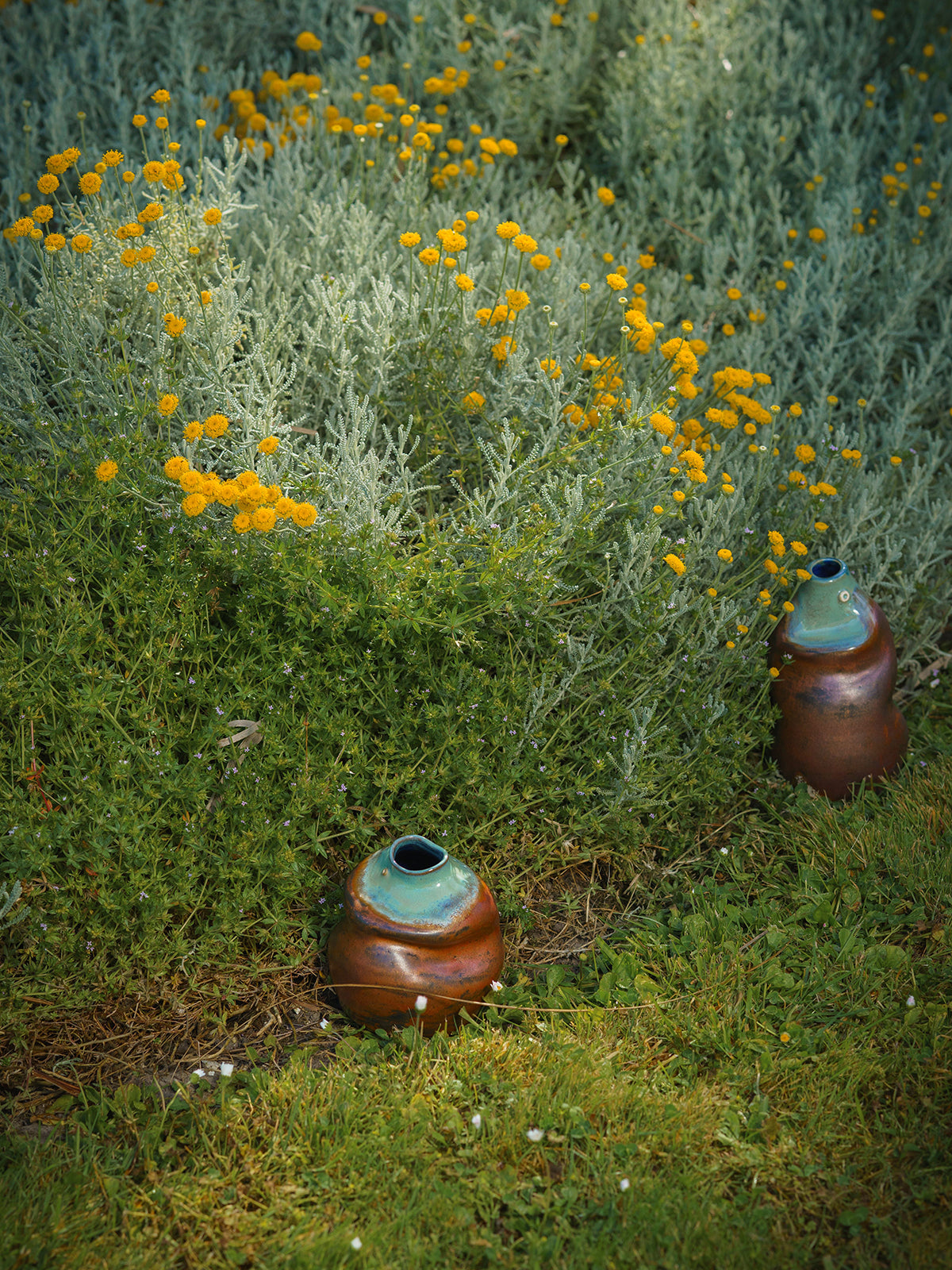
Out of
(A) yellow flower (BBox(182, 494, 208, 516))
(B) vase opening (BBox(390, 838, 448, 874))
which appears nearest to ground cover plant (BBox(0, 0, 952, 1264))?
(A) yellow flower (BBox(182, 494, 208, 516))

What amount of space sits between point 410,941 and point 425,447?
1.48m

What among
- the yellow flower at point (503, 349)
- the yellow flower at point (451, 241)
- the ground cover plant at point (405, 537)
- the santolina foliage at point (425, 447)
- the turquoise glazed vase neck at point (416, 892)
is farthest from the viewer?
the yellow flower at point (503, 349)

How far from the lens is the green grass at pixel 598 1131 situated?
186 centimetres

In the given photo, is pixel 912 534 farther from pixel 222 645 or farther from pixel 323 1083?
pixel 323 1083

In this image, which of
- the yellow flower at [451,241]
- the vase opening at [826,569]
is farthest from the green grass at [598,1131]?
the yellow flower at [451,241]

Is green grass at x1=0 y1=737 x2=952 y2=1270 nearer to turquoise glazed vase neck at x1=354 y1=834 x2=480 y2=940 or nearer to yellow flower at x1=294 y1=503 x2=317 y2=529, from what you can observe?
turquoise glazed vase neck at x1=354 y1=834 x2=480 y2=940

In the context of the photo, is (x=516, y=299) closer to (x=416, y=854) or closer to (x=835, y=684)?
(x=835, y=684)

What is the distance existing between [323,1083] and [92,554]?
4.27ft

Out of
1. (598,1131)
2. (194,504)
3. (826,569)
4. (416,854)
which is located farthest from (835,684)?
(194,504)

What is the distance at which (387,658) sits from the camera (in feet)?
8.49

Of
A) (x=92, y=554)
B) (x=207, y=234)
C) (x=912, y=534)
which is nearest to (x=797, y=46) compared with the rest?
(x=912, y=534)

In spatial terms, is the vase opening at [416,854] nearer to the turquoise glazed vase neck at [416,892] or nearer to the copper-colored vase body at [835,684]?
the turquoise glazed vase neck at [416,892]

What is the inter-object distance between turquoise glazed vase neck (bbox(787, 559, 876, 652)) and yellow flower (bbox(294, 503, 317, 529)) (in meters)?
1.34

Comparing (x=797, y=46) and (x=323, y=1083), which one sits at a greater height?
(x=797, y=46)
